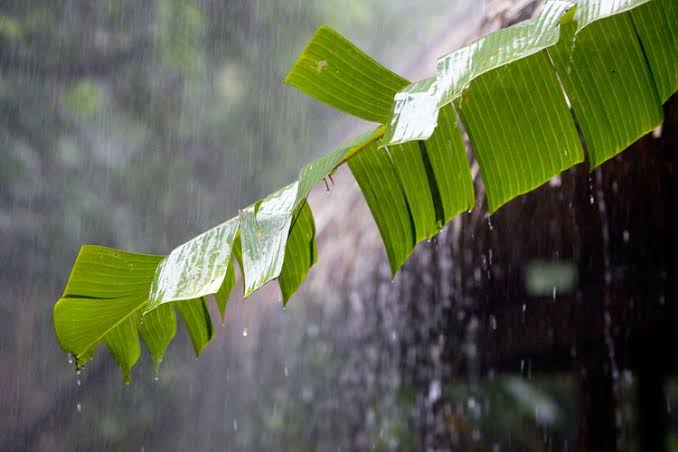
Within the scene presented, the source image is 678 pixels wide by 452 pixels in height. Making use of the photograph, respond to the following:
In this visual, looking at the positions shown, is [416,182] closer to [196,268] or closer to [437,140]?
[437,140]

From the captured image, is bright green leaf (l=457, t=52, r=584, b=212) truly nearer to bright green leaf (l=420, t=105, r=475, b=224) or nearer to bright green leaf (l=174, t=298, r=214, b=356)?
bright green leaf (l=420, t=105, r=475, b=224)

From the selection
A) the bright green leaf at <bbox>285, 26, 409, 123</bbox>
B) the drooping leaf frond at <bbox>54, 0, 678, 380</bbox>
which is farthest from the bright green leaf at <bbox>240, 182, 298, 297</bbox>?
the bright green leaf at <bbox>285, 26, 409, 123</bbox>

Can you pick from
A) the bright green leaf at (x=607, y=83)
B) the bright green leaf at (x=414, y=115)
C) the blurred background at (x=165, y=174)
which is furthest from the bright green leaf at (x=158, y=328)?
the blurred background at (x=165, y=174)

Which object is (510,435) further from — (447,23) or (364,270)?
(447,23)

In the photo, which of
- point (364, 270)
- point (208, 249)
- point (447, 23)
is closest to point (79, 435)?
point (364, 270)

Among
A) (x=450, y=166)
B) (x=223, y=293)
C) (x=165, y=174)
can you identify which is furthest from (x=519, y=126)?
(x=165, y=174)
